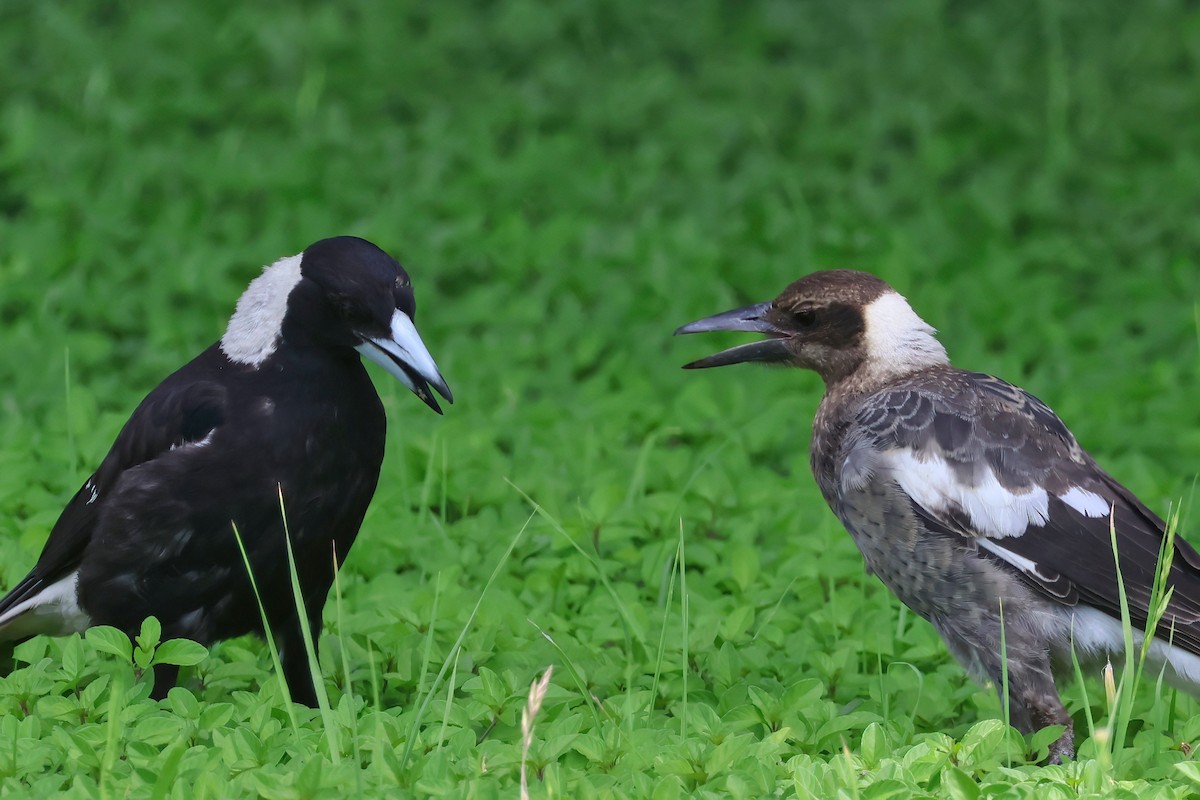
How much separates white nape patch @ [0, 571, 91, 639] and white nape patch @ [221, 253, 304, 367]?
0.65 metres

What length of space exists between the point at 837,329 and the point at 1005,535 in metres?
0.79

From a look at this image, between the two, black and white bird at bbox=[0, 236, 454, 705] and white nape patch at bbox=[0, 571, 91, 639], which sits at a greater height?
black and white bird at bbox=[0, 236, 454, 705]

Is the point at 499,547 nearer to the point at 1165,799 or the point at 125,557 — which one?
the point at 125,557

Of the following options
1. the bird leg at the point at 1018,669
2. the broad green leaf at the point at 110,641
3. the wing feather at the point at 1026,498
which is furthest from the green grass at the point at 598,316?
the wing feather at the point at 1026,498

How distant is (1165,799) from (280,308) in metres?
2.16

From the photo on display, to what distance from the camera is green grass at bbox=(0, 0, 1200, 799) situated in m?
3.46

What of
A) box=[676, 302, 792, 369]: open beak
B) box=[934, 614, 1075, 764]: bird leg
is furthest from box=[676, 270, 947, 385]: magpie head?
box=[934, 614, 1075, 764]: bird leg

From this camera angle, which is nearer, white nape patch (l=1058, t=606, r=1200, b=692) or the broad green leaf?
the broad green leaf

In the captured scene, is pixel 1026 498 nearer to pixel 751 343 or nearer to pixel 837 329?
pixel 837 329

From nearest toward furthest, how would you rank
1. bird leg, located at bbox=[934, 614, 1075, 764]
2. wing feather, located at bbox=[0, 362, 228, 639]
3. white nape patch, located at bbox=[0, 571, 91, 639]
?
bird leg, located at bbox=[934, 614, 1075, 764] → wing feather, located at bbox=[0, 362, 228, 639] → white nape patch, located at bbox=[0, 571, 91, 639]

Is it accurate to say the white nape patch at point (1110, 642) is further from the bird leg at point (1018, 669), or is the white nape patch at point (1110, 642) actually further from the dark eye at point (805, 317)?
the dark eye at point (805, 317)

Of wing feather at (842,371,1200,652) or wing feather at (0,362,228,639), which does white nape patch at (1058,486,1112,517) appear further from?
wing feather at (0,362,228,639)

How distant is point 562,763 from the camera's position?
11.1 feet

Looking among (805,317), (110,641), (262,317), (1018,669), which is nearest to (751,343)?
(805,317)
